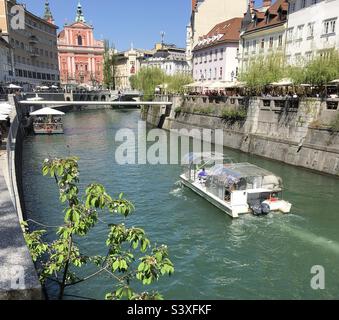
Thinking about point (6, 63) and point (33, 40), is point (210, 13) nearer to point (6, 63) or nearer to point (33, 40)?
point (6, 63)

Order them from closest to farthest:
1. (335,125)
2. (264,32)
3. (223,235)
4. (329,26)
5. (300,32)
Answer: (223,235) < (335,125) < (329,26) < (300,32) < (264,32)

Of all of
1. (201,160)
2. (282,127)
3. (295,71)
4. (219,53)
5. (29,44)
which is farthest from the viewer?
(29,44)

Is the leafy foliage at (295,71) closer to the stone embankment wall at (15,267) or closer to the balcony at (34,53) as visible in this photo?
the stone embankment wall at (15,267)

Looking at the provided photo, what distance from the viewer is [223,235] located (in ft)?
51.9

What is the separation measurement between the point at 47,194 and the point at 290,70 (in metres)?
21.3

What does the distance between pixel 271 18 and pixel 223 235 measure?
4116 cm

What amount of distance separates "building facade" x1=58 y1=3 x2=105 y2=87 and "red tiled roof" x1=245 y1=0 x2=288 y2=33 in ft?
272

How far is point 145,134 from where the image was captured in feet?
168

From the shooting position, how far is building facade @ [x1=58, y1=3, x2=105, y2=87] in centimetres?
12781

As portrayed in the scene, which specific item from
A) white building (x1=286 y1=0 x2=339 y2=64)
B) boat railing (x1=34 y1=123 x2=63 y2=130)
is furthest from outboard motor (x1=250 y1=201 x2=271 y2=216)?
boat railing (x1=34 y1=123 x2=63 y2=130)

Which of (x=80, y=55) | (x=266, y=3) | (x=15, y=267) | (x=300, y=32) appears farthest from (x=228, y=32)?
(x=80, y=55)

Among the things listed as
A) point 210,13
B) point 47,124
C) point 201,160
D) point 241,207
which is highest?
point 210,13

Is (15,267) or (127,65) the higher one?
(127,65)
